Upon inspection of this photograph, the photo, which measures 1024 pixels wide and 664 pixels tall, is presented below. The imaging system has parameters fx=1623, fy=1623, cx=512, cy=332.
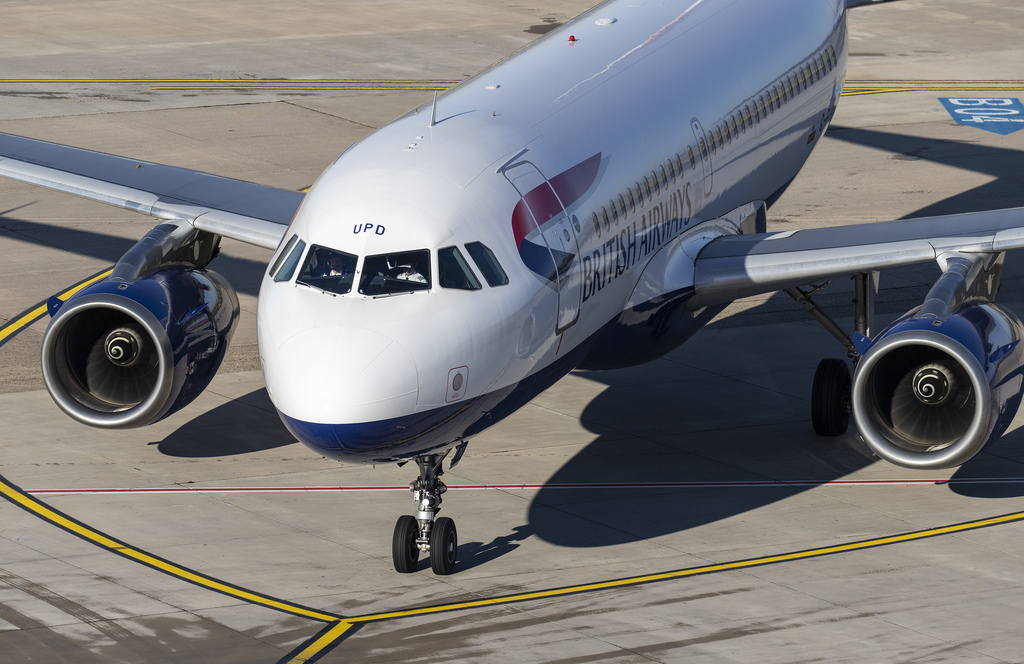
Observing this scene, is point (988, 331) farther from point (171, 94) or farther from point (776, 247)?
point (171, 94)

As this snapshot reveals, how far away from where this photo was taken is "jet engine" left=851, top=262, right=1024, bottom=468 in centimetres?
1794

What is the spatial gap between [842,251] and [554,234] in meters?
4.94

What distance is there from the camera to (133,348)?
20.9 meters

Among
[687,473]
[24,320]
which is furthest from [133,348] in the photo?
[687,473]

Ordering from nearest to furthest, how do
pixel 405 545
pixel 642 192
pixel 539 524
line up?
pixel 405 545, pixel 539 524, pixel 642 192

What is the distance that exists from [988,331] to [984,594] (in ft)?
10.4

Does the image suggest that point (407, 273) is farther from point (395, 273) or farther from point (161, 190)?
point (161, 190)

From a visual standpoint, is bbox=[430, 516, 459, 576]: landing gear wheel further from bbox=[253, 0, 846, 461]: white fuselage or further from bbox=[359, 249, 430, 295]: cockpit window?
bbox=[359, 249, 430, 295]: cockpit window

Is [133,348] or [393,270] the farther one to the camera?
[133,348]

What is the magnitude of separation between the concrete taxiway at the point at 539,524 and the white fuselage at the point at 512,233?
1.85m

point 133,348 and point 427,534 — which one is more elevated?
point 133,348

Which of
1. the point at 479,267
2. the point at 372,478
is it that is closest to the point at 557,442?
the point at 372,478

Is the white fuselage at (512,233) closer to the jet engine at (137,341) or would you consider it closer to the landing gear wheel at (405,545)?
the landing gear wheel at (405,545)

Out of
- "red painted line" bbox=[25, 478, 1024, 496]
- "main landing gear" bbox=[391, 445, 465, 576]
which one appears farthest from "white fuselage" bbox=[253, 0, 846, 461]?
"red painted line" bbox=[25, 478, 1024, 496]
